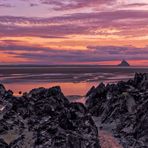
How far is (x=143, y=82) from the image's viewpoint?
3472 cm

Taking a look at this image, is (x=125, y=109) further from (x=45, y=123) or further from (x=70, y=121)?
(x=45, y=123)

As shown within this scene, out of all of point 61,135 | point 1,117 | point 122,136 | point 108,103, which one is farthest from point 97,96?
point 61,135

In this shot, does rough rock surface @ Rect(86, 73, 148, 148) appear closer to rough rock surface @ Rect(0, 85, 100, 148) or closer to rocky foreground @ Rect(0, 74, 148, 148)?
rocky foreground @ Rect(0, 74, 148, 148)

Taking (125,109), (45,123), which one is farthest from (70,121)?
(125,109)

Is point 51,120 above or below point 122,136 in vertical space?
above

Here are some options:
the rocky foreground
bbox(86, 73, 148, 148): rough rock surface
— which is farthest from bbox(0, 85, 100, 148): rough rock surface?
bbox(86, 73, 148, 148): rough rock surface

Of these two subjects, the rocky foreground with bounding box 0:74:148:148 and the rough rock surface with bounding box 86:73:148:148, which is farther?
the rough rock surface with bounding box 86:73:148:148

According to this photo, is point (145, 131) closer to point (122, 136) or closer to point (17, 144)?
point (122, 136)

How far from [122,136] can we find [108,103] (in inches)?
263

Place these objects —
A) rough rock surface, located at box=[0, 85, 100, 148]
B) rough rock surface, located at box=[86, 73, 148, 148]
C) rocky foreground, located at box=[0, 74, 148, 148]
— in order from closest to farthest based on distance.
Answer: rough rock surface, located at box=[0, 85, 100, 148]
rocky foreground, located at box=[0, 74, 148, 148]
rough rock surface, located at box=[86, 73, 148, 148]

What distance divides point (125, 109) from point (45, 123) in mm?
8992

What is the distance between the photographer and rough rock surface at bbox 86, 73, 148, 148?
2409cm

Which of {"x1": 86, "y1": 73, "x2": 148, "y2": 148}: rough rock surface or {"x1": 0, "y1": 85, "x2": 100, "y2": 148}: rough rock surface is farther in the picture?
{"x1": 86, "y1": 73, "x2": 148, "y2": 148}: rough rock surface

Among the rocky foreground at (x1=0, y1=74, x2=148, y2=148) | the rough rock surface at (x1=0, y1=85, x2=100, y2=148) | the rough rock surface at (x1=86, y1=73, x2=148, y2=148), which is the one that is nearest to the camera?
the rough rock surface at (x1=0, y1=85, x2=100, y2=148)
